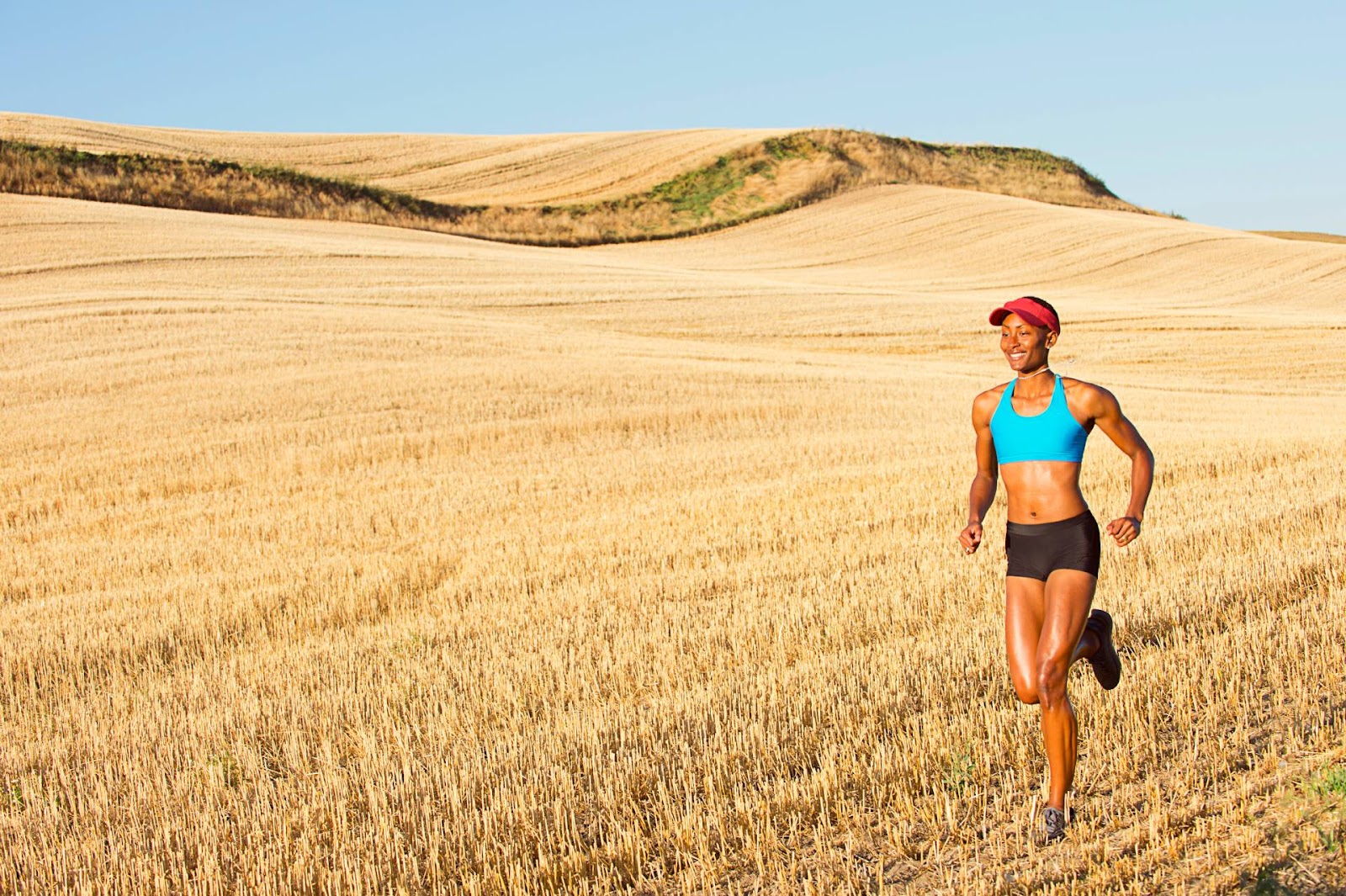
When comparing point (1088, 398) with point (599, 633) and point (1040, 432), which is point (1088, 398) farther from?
point (599, 633)

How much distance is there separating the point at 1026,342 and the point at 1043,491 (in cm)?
55

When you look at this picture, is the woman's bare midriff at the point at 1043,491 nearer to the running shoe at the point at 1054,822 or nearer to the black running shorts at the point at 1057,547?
the black running shorts at the point at 1057,547

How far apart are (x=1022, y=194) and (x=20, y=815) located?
65.4m

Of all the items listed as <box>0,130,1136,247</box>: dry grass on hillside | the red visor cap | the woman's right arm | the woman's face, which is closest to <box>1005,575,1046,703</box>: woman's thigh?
the woman's right arm

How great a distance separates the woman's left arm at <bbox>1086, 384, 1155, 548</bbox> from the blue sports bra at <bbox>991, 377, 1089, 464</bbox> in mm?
89

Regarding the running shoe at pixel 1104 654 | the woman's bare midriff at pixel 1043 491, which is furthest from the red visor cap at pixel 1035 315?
the running shoe at pixel 1104 654

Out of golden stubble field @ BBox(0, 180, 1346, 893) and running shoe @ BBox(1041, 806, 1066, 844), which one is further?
golden stubble field @ BBox(0, 180, 1346, 893)

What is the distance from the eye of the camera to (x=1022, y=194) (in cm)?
6431

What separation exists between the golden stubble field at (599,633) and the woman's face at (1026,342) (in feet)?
5.70

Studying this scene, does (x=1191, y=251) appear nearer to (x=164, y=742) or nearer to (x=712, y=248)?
(x=712, y=248)

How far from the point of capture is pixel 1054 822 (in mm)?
4203

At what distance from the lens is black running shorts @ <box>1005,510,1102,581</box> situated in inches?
160

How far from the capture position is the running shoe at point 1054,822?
4199 millimetres

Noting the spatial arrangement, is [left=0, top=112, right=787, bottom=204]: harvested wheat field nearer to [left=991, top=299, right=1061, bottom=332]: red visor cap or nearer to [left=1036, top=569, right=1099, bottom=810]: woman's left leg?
[left=991, top=299, right=1061, bottom=332]: red visor cap
